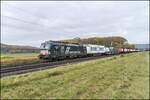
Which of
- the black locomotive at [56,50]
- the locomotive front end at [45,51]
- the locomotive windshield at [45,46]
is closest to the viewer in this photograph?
the locomotive front end at [45,51]

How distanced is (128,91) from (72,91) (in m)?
2.47

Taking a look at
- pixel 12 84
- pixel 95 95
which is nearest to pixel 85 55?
pixel 12 84

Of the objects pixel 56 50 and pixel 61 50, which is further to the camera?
pixel 61 50

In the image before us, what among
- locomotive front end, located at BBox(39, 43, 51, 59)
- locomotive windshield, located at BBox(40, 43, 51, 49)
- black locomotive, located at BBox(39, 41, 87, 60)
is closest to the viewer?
locomotive front end, located at BBox(39, 43, 51, 59)

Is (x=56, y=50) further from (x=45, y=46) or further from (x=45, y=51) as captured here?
(x=45, y=51)

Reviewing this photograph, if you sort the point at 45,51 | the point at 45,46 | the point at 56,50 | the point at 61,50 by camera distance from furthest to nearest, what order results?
the point at 61,50 < the point at 56,50 < the point at 45,46 < the point at 45,51

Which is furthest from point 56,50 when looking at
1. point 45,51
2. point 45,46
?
point 45,51

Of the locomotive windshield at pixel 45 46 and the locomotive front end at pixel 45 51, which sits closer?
the locomotive front end at pixel 45 51

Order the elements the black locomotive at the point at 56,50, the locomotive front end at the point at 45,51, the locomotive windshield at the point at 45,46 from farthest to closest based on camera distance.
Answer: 1. the locomotive windshield at the point at 45,46
2. the black locomotive at the point at 56,50
3. the locomotive front end at the point at 45,51

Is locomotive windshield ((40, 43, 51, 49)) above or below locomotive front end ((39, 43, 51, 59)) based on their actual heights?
above

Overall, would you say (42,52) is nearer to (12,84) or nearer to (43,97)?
(12,84)

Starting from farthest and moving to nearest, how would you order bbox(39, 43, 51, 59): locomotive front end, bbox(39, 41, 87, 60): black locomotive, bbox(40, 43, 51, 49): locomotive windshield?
bbox(40, 43, 51, 49): locomotive windshield < bbox(39, 41, 87, 60): black locomotive < bbox(39, 43, 51, 59): locomotive front end

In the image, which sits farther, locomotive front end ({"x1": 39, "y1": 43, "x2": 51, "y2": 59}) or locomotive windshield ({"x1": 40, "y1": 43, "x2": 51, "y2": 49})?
locomotive windshield ({"x1": 40, "y1": 43, "x2": 51, "y2": 49})

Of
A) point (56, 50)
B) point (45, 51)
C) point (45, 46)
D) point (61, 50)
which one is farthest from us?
point (61, 50)
